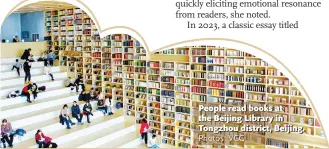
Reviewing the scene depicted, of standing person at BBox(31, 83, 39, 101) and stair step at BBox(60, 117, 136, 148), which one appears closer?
stair step at BBox(60, 117, 136, 148)

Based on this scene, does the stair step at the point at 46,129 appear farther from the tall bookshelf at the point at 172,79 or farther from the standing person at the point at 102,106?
the tall bookshelf at the point at 172,79

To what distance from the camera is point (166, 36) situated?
3.37 meters

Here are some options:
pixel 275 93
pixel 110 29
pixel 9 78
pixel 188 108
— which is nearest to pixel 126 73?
pixel 188 108

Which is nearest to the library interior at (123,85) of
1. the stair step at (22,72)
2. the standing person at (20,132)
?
the stair step at (22,72)

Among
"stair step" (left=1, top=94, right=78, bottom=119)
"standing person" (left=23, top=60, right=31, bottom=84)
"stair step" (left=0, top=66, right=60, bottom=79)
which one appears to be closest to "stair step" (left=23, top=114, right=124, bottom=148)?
"stair step" (left=1, top=94, right=78, bottom=119)

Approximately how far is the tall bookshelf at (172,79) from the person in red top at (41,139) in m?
3.05

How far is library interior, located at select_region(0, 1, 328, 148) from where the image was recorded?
7238mm

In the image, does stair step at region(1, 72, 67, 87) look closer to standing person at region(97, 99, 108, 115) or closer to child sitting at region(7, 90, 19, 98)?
child sitting at region(7, 90, 19, 98)

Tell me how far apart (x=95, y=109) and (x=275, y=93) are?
14.0 feet

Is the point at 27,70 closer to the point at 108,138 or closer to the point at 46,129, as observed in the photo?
the point at 46,129

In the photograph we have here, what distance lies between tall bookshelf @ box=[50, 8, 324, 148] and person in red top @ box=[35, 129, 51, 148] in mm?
3052

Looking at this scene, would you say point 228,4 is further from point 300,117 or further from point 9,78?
point 9,78

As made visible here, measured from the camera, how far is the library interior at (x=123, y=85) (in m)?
7.24

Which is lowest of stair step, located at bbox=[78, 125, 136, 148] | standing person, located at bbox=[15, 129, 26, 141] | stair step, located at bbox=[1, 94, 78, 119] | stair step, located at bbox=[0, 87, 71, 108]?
stair step, located at bbox=[78, 125, 136, 148]
